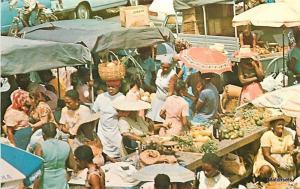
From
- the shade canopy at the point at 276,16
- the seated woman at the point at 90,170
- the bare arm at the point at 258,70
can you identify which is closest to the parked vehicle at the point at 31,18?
the shade canopy at the point at 276,16

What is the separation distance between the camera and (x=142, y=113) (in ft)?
36.5

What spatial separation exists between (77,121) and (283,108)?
2.82 m

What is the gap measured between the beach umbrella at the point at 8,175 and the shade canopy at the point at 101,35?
684 cm

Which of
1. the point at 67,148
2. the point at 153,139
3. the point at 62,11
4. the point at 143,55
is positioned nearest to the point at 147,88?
the point at 143,55

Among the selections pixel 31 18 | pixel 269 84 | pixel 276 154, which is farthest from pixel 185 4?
pixel 276 154

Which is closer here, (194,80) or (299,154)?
(299,154)

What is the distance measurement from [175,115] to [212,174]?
6.73 ft

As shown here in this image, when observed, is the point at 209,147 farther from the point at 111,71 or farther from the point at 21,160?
the point at 21,160

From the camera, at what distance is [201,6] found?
18406 millimetres

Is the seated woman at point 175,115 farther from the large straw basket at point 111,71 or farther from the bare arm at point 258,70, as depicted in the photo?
the bare arm at point 258,70

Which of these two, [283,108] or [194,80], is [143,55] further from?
[283,108]

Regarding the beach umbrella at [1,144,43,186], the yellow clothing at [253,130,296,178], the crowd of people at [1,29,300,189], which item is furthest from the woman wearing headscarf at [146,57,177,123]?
the beach umbrella at [1,144,43,186]

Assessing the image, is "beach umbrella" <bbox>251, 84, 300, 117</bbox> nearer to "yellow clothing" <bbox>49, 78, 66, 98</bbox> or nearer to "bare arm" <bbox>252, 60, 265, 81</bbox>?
"bare arm" <bbox>252, 60, 265, 81</bbox>

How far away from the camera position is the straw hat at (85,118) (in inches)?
395
